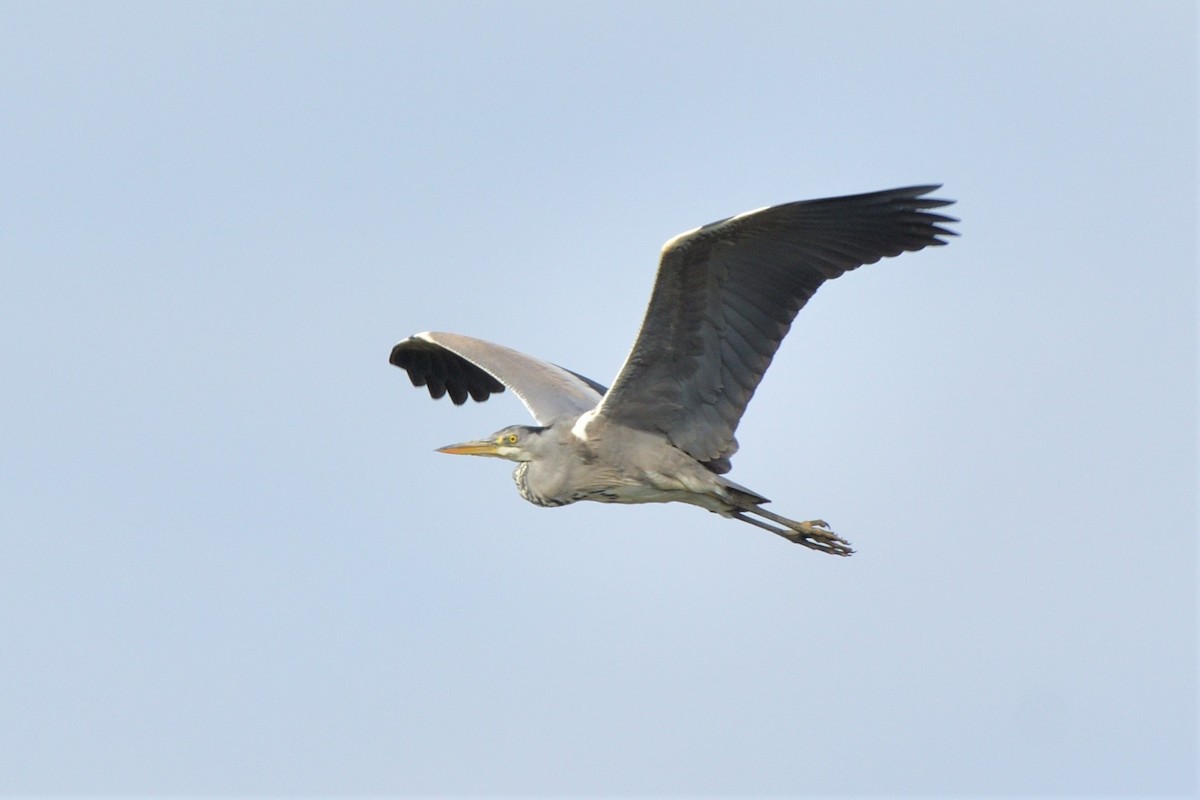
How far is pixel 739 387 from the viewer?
30.1 ft

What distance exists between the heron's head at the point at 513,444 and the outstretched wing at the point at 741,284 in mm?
698

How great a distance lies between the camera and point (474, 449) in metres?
10.1

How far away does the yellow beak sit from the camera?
9969mm

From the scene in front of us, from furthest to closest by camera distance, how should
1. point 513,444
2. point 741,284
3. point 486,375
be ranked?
point 486,375 → point 513,444 → point 741,284

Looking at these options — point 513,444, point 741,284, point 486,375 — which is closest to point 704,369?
point 741,284

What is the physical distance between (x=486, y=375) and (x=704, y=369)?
353 cm

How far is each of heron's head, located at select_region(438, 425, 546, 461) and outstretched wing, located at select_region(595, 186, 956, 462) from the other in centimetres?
70

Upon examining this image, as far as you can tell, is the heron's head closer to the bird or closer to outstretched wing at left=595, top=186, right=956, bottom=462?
the bird

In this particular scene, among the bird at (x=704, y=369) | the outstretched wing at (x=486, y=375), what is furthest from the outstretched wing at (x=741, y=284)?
the outstretched wing at (x=486, y=375)

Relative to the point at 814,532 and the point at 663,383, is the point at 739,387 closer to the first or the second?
the point at 663,383

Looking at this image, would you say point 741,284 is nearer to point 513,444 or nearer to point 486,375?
point 513,444

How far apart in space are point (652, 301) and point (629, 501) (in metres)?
1.66

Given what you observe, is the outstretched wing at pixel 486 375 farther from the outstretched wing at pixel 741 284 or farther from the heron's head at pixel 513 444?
the outstretched wing at pixel 741 284

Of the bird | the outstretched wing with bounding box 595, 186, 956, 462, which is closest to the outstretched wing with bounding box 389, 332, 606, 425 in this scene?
the bird
